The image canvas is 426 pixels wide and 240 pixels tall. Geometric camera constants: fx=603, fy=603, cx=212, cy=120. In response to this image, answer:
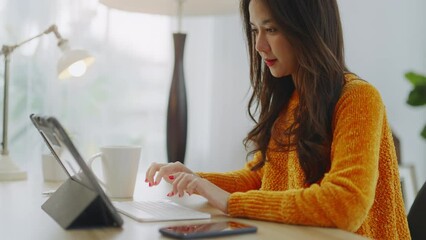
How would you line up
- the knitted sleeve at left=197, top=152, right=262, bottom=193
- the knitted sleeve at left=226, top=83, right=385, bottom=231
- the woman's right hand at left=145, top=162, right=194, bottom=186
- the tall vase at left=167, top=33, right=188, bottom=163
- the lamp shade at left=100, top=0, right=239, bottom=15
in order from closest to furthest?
the knitted sleeve at left=226, top=83, right=385, bottom=231
the woman's right hand at left=145, top=162, right=194, bottom=186
the knitted sleeve at left=197, top=152, right=262, bottom=193
the tall vase at left=167, top=33, right=188, bottom=163
the lamp shade at left=100, top=0, right=239, bottom=15

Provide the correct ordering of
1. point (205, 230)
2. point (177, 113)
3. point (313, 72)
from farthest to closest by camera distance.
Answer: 1. point (177, 113)
2. point (313, 72)
3. point (205, 230)

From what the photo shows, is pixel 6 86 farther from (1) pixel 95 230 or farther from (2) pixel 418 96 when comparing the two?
(2) pixel 418 96

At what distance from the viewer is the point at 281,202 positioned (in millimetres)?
1042

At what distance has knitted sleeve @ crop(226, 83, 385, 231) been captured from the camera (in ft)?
3.32

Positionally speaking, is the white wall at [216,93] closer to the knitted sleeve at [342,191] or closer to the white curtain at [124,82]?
the white curtain at [124,82]

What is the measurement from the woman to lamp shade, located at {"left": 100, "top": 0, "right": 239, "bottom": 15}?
0.64 meters

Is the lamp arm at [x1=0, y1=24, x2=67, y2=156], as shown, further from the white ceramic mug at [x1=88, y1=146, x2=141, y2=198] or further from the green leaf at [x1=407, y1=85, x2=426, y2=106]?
the green leaf at [x1=407, y1=85, x2=426, y2=106]

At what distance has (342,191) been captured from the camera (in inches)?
40.1

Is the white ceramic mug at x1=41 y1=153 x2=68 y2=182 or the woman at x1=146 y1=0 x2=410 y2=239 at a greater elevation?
the woman at x1=146 y1=0 x2=410 y2=239

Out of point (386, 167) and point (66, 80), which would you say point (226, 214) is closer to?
point (386, 167)

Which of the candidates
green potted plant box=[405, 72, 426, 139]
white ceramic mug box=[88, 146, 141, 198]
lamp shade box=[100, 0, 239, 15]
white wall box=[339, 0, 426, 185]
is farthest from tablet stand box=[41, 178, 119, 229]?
white wall box=[339, 0, 426, 185]

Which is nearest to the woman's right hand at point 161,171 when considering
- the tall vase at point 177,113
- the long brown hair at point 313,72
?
the long brown hair at point 313,72

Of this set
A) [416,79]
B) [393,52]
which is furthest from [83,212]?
[393,52]

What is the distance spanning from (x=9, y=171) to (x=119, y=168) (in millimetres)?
443
